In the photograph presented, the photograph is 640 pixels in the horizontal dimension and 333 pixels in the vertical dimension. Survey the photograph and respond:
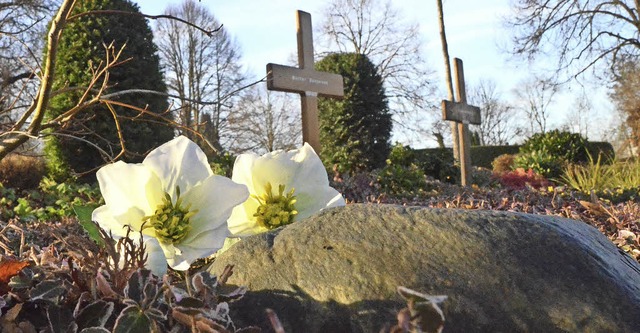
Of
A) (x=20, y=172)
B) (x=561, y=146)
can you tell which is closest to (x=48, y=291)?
(x=20, y=172)

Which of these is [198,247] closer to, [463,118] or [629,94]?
[463,118]

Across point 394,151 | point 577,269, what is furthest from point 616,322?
point 394,151

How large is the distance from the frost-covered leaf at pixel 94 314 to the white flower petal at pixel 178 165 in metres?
0.32

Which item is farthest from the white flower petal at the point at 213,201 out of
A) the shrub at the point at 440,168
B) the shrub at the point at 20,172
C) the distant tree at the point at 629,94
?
the distant tree at the point at 629,94

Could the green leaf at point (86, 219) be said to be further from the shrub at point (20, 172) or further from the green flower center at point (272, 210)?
the shrub at point (20, 172)

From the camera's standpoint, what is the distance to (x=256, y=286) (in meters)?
1.00

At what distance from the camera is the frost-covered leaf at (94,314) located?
2.37 ft

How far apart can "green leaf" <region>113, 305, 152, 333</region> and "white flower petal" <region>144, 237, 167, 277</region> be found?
0.77ft

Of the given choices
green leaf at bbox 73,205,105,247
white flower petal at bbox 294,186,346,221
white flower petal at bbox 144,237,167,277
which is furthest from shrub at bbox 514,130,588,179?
white flower petal at bbox 144,237,167,277

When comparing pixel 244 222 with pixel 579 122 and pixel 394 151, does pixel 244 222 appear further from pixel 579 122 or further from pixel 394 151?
pixel 579 122

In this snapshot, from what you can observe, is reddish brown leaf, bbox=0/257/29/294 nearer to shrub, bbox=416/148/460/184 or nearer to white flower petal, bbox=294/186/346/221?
white flower petal, bbox=294/186/346/221

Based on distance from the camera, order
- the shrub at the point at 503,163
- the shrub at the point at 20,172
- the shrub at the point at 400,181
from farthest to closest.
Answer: the shrub at the point at 503,163 < the shrub at the point at 20,172 < the shrub at the point at 400,181

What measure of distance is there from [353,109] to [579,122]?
145ft

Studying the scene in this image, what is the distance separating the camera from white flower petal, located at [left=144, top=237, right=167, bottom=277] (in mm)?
942
